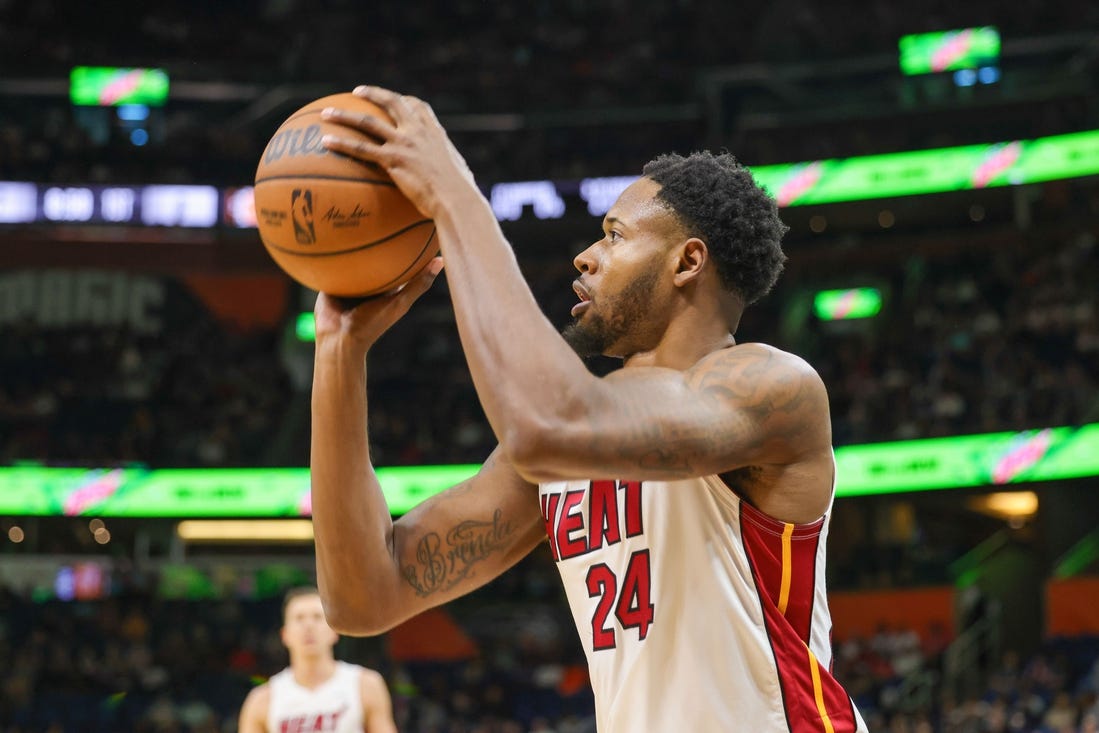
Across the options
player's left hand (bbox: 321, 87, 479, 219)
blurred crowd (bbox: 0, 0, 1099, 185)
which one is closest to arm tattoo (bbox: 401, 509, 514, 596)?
player's left hand (bbox: 321, 87, 479, 219)

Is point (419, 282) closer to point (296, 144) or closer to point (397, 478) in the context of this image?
point (296, 144)

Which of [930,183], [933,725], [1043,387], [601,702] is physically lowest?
[933,725]

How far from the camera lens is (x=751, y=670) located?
2355 mm

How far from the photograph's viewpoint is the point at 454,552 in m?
2.77

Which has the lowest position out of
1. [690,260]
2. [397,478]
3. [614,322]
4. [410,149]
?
[614,322]

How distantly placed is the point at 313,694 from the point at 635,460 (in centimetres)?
478

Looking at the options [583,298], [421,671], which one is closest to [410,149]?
[583,298]

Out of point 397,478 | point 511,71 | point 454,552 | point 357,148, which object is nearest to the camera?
point 357,148

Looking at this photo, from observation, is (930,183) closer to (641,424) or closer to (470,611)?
(470,611)

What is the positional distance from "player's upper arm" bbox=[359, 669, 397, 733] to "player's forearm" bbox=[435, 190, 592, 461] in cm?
463

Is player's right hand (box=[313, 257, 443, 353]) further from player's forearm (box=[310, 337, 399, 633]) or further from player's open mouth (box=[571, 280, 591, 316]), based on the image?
player's open mouth (box=[571, 280, 591, 316])

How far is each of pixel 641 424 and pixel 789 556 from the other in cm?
49

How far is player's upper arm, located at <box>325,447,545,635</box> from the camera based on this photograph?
8.98 ft

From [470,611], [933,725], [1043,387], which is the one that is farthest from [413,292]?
[470,611]
